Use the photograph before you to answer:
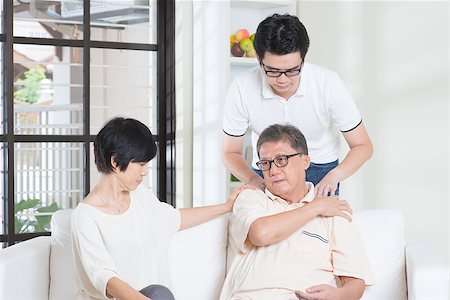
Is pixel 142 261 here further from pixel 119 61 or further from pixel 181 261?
pixel 119 61

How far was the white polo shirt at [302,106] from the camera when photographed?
107 inches

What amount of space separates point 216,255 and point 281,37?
803mm

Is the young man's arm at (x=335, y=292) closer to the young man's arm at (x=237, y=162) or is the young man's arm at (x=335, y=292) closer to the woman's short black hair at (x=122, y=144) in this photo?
the young man's arm at (x=237, y=162)

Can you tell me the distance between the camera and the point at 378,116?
3.55 metres

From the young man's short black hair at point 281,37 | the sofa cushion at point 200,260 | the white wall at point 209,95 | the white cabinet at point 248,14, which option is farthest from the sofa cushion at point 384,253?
the white cabinet at point 248,14

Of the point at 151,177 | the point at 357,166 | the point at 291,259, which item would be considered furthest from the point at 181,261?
the point at 151,177

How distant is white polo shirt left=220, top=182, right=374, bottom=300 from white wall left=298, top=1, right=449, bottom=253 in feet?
2.72

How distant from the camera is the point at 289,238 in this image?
2.48 metres

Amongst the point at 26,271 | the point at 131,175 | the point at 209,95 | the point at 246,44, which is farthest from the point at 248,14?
the point at 26,271

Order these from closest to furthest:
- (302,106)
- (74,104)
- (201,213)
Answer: (201,213) → (302,106) → (74,104)

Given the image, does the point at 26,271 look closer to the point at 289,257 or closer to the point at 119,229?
the point at 119,229

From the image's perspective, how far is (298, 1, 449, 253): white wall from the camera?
317 cm

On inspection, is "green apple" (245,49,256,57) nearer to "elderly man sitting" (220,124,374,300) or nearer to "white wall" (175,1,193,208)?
"white wall" (175,1,193,208)

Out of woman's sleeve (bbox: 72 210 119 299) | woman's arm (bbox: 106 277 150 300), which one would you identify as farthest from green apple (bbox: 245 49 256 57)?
woman's arm (bbox: 106 277 150 300)
